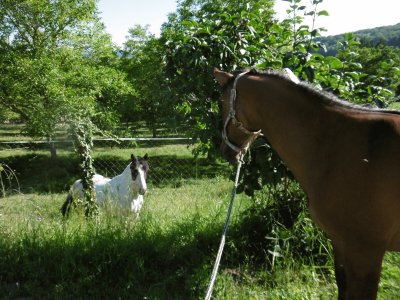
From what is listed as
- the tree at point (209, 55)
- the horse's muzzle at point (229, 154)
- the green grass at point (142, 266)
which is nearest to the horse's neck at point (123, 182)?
the green grass at point (142, 266)

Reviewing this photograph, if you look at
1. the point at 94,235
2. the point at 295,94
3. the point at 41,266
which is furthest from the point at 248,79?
the point at 41,266

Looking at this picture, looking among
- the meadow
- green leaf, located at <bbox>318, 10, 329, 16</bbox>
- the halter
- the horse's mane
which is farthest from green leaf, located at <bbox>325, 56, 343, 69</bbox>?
the meadow

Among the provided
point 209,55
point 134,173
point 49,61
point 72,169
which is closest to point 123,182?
point 134,173

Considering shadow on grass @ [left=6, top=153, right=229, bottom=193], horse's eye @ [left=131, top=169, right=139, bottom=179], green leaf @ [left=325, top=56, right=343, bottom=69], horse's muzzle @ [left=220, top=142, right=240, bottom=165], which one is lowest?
shadow on grass @ [left=6, top=153, right=229, bottom=193]

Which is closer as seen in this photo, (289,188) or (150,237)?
(150,237)

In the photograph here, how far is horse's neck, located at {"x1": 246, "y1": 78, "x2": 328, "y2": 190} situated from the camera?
8.12 feet

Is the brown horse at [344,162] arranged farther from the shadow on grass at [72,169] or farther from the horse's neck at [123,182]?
the shadow on grass at [72,169]

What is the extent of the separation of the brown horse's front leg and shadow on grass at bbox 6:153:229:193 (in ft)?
36.1

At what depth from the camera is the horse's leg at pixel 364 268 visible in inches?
88.4

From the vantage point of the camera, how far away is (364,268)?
225 centimetres

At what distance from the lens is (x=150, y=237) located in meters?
3.79

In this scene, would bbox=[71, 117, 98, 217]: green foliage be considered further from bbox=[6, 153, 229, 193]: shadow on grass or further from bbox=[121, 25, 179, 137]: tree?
bbox=[121, 25, 179, 137]: tree

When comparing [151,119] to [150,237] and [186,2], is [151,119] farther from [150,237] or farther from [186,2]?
[150,237]

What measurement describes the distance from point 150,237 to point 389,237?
245 centimetres
